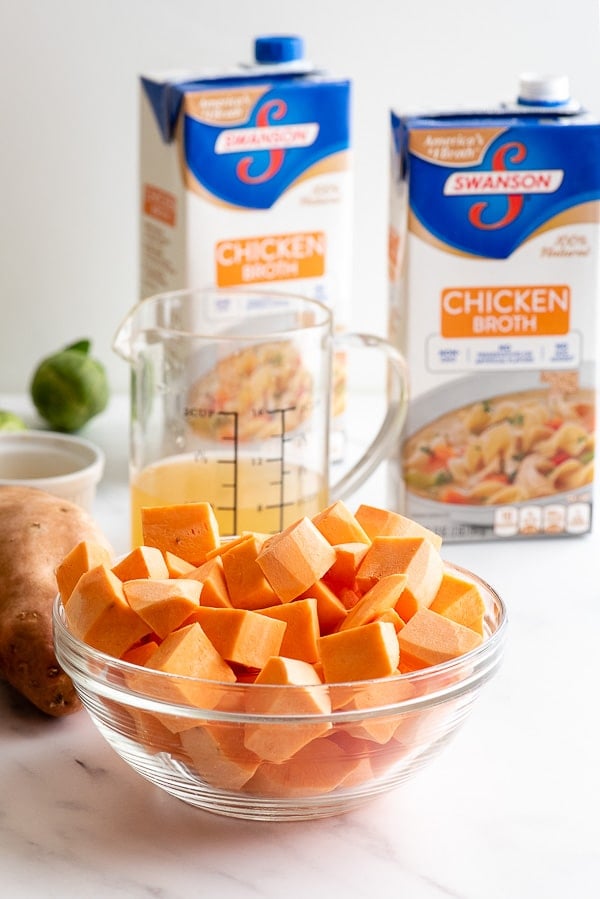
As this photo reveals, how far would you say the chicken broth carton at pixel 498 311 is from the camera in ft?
3.68

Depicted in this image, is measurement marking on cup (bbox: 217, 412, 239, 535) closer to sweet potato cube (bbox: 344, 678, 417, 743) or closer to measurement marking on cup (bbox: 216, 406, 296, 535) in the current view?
measurement marking on cup (bbox: 216, 406, 296, 535)

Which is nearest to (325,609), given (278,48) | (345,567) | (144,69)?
(345,567)

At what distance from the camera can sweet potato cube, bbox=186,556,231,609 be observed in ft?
2.45

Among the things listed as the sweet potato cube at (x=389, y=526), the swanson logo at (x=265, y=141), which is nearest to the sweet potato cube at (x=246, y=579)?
the sweet potato cube at (x=389, y=526)

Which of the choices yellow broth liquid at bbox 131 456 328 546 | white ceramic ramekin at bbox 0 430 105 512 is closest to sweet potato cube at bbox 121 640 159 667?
yellow broth liquid at bbox 131 456 328 546

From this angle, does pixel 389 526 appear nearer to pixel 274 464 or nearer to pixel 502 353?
pixel 274 464

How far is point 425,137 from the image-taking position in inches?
43.4

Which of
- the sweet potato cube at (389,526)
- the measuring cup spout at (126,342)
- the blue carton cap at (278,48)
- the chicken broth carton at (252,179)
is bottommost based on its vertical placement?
the sweet potato cube at (389,526)

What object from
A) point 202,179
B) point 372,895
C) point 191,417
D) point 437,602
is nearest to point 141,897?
point 372,895

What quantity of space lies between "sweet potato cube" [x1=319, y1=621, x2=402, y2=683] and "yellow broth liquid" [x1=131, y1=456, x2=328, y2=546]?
1.24 ft

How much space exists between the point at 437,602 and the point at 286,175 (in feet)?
2.02

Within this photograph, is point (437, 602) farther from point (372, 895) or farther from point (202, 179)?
point (202, 179)

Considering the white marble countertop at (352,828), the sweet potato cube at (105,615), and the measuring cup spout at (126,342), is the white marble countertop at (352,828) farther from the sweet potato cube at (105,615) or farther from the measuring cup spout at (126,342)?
the measuring cup spout at (126,342)

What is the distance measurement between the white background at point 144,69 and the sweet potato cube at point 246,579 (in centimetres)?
89
